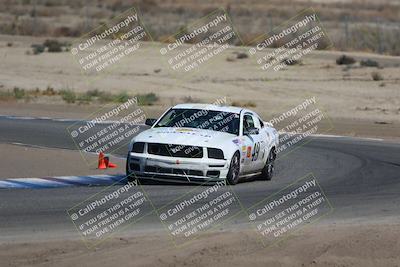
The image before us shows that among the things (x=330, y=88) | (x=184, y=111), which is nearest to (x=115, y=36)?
(x=330, y=88)

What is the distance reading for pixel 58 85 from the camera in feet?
138

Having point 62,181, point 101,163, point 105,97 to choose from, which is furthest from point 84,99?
point 62,181

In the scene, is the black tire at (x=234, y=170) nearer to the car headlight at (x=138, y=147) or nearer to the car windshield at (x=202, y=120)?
the car windshield at (x=202, y=120)

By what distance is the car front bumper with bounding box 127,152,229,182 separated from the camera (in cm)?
1669

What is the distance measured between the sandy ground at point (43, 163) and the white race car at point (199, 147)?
214cm

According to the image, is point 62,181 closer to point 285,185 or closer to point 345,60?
point 285,185

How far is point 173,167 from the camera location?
16.7 meters

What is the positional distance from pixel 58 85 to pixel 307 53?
12.8m

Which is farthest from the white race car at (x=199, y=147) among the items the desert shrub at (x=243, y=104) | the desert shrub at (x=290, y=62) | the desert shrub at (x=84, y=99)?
the desert shrub at (x=290, y=62)

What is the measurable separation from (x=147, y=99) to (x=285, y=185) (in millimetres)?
18905

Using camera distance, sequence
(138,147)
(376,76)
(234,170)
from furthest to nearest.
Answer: (376,76) < (234,170) < (138,147)

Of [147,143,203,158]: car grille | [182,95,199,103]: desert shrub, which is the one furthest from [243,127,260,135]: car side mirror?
[182,95,199,103]: desert shrub

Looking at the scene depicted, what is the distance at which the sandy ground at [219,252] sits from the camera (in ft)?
35.7

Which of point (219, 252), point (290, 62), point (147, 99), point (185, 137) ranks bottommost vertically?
point (219, 252)
